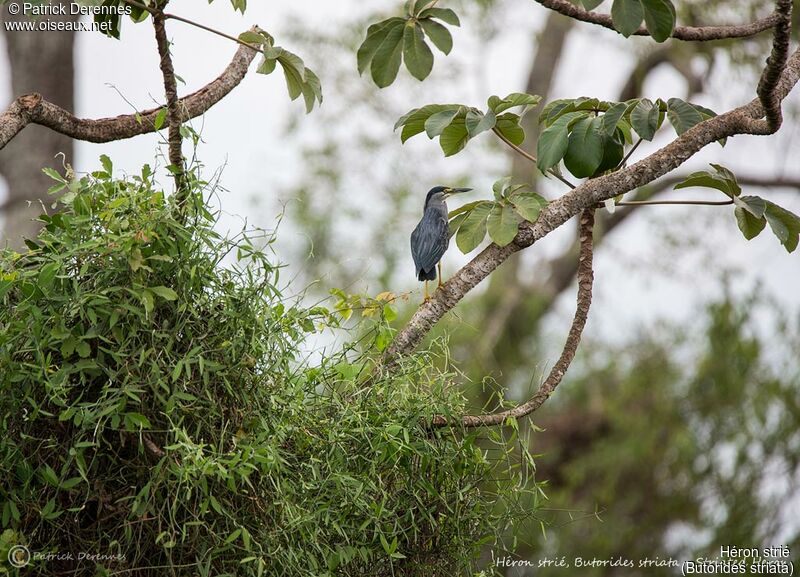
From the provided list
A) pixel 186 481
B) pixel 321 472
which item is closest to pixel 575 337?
pixel 321 472

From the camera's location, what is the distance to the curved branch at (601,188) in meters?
1.75

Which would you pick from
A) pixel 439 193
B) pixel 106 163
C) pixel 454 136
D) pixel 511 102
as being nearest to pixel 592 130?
pixel 511 102

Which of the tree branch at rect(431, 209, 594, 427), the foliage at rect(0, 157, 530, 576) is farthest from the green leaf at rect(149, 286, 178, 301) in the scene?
the tree branch at rect(431, 209, 594, 427)

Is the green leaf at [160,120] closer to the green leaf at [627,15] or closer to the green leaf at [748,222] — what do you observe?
the green leaf at [627,15]

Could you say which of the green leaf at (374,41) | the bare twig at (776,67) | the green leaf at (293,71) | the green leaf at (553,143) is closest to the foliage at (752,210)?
the bare twig at (776,67)

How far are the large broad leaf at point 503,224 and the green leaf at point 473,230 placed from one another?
0.07ft

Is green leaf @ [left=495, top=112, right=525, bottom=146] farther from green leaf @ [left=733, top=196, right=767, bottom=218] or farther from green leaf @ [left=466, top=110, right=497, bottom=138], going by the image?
green leaf @ [left=733, top=196, right=767, bottom=218]

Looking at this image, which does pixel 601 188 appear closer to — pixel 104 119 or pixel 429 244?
pixel 429 244

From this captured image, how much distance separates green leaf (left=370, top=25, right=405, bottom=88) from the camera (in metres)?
1.81

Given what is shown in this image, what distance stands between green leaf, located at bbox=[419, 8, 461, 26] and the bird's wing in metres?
0.60

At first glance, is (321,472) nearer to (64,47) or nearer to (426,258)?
(426,258)

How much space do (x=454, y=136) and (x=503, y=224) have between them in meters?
Answer: 0.21

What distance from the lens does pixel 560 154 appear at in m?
1.72

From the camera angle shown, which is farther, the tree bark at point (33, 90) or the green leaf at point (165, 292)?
the tree bark at point (33, 90)
